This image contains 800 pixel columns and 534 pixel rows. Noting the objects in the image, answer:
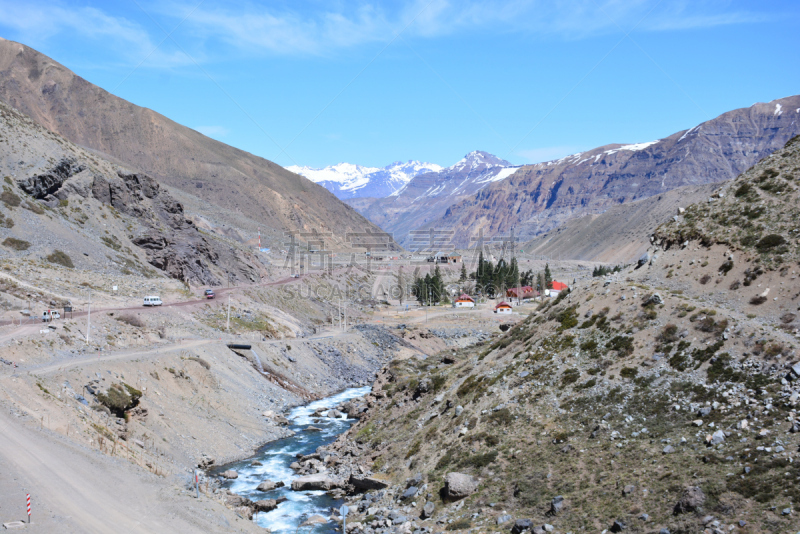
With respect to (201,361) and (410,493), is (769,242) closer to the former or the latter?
(410,493)

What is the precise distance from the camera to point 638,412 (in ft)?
90.6

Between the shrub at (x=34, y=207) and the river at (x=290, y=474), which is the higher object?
the shrub at (x=34, y=207)

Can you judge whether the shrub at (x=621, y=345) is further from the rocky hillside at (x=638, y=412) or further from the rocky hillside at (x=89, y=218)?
the rocky hillside at (x=89, y=218)

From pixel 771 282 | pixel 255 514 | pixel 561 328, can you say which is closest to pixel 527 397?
pixel 561 328

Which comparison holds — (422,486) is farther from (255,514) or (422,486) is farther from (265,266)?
(265,266)

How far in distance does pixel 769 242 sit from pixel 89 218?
8782 centimetres

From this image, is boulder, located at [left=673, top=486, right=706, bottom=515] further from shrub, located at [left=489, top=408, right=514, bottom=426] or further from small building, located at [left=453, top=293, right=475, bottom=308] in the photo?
small building, located at [left=453, top=293, right=475, bottom=308]

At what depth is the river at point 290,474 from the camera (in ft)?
108

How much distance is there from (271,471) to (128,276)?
48522mm

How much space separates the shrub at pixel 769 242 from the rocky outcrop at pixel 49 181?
287 ft

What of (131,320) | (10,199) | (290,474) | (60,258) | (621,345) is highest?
(10,199)

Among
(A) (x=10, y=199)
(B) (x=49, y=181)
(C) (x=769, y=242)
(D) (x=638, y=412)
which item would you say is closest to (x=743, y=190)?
(C) (x=769, y=242)

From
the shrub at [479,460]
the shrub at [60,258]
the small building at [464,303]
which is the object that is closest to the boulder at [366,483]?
Answer: the shrub at [479,460]

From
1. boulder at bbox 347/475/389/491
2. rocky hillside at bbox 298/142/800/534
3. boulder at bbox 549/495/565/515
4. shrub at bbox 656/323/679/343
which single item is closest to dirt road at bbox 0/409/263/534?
rocky hillside at bbox 298/142/800/534
